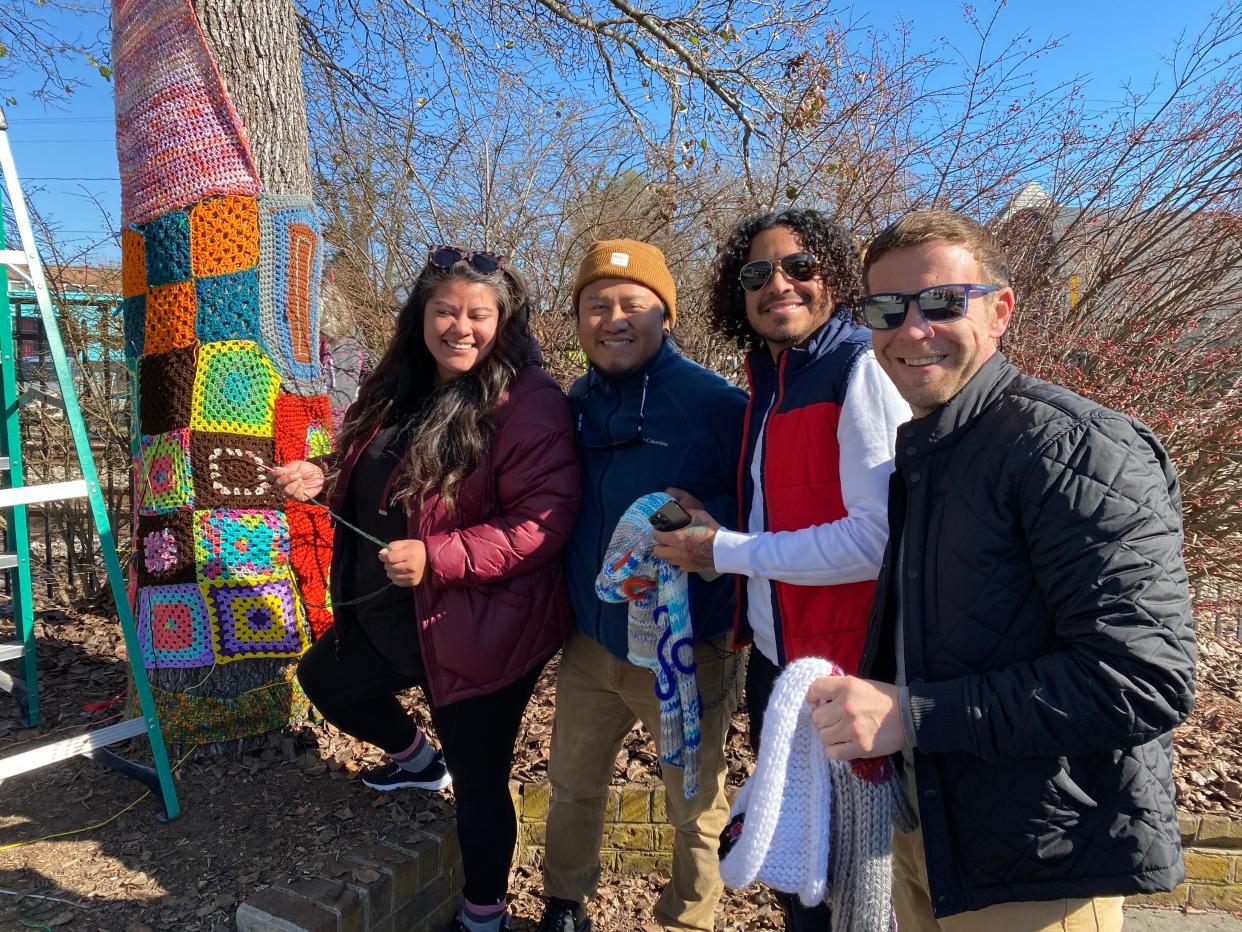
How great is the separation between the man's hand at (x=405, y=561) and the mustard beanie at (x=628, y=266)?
2.98 feet

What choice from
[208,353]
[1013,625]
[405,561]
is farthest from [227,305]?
[1013,625]

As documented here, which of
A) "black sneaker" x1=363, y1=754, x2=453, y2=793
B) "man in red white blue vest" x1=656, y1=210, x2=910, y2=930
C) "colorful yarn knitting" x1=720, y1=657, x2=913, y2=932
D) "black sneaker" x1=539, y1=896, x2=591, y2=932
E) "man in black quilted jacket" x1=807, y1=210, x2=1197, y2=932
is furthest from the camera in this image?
"black sneaker" x1=363, y1=754, x2=453, y2=793

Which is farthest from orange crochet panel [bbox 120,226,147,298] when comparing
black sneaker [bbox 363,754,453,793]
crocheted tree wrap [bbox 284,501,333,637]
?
black sneaker [bbox 363,754,453,793]

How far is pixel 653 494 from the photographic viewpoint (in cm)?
208

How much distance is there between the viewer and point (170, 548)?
291 centimetres

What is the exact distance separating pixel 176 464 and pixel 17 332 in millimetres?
1797

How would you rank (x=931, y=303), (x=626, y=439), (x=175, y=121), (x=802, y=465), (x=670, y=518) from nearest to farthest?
(x=931, y=303) < (x=802, y=465) < (x=670, y=518) < (x=626, y=439) < (x=175, y=121)

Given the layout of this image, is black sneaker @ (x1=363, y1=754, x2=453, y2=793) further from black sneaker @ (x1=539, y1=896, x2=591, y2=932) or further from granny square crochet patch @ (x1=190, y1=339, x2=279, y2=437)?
granny square crochet patch @ (x1=190, y1=339, x2=279, y2=437)

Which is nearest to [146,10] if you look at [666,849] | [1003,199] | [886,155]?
[886,155]

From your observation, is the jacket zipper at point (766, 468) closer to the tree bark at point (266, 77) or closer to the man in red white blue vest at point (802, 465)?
the man in red white blue vest at point (802, 465)

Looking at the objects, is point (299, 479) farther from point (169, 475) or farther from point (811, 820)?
point (811, 820)

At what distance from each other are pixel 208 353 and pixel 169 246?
1.42 ft

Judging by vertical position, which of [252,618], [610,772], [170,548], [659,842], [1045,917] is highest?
[170,548]

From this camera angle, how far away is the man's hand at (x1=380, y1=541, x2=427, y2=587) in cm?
210
